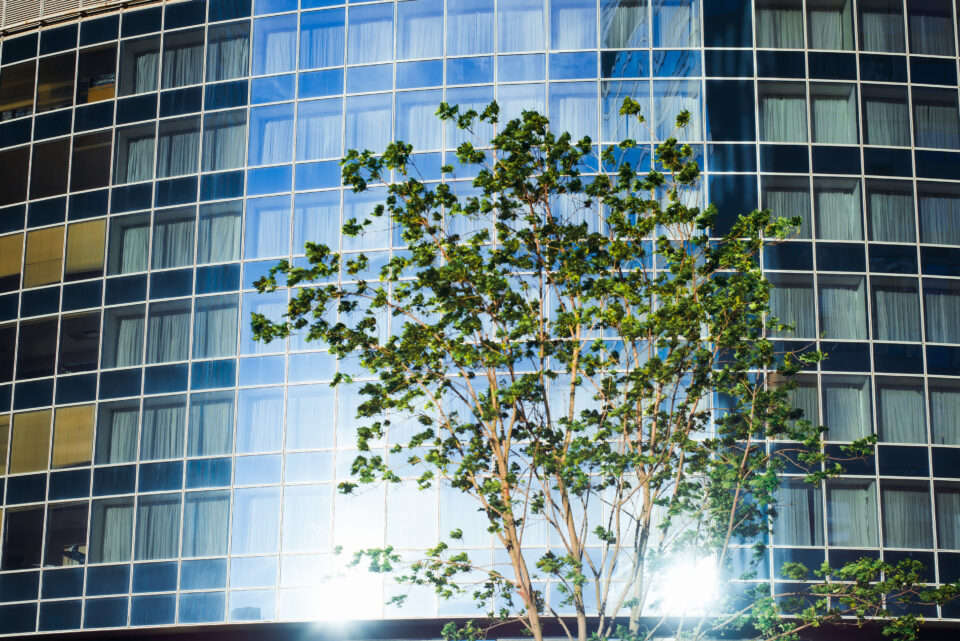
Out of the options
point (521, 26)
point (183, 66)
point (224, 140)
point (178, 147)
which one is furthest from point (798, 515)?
point (183, 66)

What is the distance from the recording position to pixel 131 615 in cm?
3109

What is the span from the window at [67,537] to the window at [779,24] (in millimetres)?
23307

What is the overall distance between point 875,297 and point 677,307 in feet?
53.1

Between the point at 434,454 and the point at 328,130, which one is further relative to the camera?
the point at 328,130

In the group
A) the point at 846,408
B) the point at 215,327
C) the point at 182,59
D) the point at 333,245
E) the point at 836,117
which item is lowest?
the point at 846,408

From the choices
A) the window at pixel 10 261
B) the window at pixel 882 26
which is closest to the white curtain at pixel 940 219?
the window at pixel 882 26

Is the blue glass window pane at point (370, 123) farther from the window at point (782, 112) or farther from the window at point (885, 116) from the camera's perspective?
the window at point (885, 116)

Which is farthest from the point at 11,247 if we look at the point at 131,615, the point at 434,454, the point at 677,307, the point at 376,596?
the point at 677,307

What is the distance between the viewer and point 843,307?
103ft

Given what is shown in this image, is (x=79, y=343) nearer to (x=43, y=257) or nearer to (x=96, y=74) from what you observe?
(x=43, y=257)

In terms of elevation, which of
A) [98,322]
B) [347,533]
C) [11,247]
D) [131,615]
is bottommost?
[131,615]

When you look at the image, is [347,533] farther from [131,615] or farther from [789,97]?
[789,97]

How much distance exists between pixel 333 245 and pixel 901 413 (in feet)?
52.8

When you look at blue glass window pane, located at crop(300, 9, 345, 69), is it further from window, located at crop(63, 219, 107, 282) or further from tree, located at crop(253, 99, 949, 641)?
tree, located at crop(253, 99, 949, 641)
